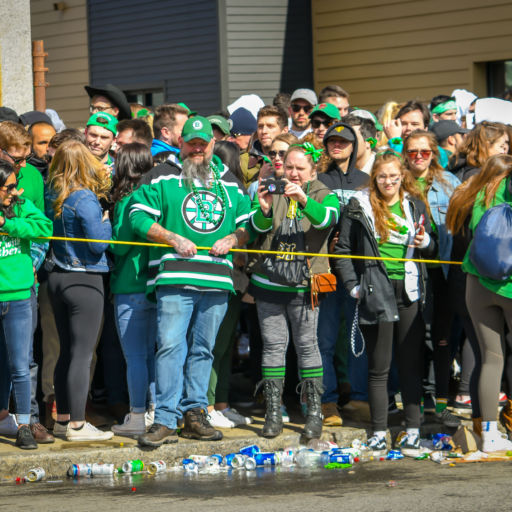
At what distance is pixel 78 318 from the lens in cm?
743

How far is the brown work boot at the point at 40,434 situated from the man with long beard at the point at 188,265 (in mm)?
689

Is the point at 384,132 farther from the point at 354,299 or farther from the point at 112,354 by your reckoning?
the point at 112,354

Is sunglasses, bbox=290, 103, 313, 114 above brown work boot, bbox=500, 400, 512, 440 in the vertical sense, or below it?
above

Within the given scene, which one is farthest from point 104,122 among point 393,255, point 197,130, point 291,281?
point 393,255

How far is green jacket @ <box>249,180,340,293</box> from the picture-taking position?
297 inches

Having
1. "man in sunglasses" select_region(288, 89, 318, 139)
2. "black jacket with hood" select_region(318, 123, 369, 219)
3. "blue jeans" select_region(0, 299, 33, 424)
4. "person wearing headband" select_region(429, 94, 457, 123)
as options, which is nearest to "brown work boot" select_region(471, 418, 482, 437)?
"black jacket with hood" select_region(318, 123, 369, 219)

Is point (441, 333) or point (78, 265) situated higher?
point (78, 265)

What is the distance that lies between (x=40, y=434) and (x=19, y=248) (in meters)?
1.34

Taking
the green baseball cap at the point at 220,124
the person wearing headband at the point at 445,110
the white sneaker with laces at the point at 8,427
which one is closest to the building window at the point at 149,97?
the person wearing headband at the point at 445,110

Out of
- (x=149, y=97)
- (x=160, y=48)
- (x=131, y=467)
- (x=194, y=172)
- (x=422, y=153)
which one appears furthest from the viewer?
(x=149, y=97)

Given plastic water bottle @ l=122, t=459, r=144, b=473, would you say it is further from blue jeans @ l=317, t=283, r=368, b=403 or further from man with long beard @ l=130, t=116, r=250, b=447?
blue jeans @ l=317, t=283, r=368, b=403

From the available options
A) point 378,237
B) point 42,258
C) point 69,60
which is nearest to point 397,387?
point 378,237

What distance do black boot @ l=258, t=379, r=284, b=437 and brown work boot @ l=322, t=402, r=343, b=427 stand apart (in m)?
0.51

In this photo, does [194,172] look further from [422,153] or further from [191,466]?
[191,466]
